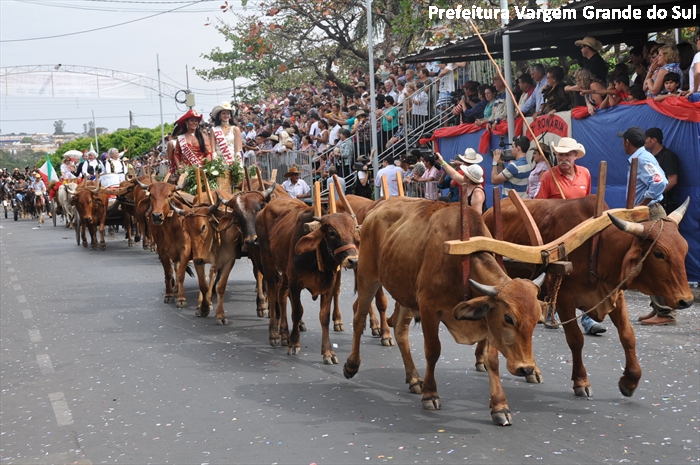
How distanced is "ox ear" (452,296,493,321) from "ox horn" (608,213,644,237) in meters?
1.29

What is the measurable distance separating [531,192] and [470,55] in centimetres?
758

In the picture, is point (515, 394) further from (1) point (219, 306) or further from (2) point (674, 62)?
(2) point (674, 62)

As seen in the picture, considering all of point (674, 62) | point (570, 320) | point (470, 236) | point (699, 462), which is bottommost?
point (699, 462)

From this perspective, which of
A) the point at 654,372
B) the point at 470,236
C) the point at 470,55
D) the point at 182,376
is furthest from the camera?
the point at 470,55

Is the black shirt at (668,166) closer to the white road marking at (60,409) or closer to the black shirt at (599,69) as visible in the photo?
the black shirt at (599,69)

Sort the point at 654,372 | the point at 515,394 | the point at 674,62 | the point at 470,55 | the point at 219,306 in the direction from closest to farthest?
the point at 515,394, the point at 654,372, the point at 219,306, the point at 674,62, the point at 470,55

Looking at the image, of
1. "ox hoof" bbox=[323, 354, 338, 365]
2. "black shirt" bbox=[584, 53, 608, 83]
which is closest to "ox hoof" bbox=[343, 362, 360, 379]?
"ox hoof" bbox=[323, 354, 338, 365]

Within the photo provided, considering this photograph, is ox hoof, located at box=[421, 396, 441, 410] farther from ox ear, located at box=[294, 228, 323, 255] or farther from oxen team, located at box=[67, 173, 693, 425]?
ox ear, located at box=[294, 228, 323, 255]

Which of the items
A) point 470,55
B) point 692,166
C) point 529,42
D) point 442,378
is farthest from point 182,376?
point 470,55

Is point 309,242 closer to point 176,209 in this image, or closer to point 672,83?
point 176,209

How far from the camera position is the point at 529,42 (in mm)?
16828

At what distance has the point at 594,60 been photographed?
14320 mm

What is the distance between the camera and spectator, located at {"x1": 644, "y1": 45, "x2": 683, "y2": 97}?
12711mm

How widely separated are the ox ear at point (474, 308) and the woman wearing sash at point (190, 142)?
9168mm
